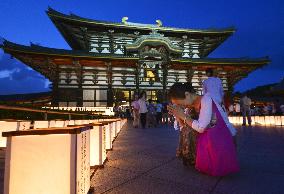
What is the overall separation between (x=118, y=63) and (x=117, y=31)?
4.20m

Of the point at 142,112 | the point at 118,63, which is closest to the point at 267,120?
the point at 142,112

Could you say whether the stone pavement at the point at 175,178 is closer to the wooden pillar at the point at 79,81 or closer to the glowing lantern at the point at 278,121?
the glowing lantern at the point at 278,121

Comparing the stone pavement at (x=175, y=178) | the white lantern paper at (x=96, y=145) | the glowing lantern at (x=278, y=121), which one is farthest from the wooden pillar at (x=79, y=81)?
the white lantern paper at (x=96, y=145)

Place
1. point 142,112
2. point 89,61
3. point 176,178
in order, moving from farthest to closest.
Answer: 1. point 89,61
2. point 142,112
3. point 176,178

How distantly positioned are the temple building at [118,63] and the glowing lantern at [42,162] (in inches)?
751

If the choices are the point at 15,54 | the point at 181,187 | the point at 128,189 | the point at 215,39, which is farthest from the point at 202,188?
the point at 215,39

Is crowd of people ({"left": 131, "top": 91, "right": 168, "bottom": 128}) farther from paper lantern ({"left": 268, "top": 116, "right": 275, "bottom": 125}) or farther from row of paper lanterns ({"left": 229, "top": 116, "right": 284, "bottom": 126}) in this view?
paper lantern ({"left": 268, "top": 116, "right": 275, "bottom": 125})

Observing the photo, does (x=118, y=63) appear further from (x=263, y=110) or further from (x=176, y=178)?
(x=176, y=178)

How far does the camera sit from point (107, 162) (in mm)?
3924

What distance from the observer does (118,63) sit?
22641mm

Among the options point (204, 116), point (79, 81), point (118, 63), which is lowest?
point (204, 116)

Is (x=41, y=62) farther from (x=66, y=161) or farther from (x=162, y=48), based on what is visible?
(x=66, y=161)

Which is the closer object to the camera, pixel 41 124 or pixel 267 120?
pixel 41 124

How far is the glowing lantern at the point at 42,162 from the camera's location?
1699 mm
